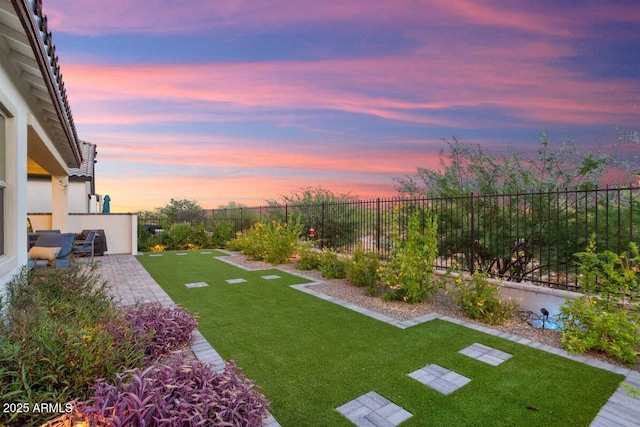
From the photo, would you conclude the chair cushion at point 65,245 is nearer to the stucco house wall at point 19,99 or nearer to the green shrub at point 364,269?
the stucco house wall at point 19,99

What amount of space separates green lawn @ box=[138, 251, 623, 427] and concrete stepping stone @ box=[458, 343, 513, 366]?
77 millimetres

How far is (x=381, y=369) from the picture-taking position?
11.3 ft

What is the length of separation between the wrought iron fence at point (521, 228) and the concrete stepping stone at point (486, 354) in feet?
7.65

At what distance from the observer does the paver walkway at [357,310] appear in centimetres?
272

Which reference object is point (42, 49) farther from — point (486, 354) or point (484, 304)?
point (484, 304)

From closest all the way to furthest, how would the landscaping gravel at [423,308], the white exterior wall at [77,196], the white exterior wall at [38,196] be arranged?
the landscaping gravel at [423,308] → the white exterior wall at [38,196] → the white exterior wall at [77,196]

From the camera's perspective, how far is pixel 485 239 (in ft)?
23.2

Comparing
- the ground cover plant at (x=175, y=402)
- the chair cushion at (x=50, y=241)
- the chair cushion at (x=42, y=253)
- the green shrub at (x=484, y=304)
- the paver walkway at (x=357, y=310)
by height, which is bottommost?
the paver walkway at (x=357, y=310)

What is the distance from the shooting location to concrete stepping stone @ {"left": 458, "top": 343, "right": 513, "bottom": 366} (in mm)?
3705

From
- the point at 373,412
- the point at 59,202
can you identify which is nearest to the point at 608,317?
the point at 373,412

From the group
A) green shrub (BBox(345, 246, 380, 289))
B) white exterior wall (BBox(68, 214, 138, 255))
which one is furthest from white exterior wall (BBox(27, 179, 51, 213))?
green shrub (BBox(345, 246, 380, 289))

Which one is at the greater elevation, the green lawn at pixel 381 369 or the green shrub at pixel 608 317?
the green shrub at pixel 608 317

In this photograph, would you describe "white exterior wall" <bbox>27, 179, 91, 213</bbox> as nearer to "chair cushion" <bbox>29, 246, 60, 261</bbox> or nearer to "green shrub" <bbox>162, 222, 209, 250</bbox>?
"green shrub" <bbox>162, 222, 209, 250</bbox>

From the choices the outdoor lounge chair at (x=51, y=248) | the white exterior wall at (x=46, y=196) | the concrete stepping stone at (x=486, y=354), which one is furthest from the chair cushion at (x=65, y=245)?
the white exterior wall at (x=46, y=196)
